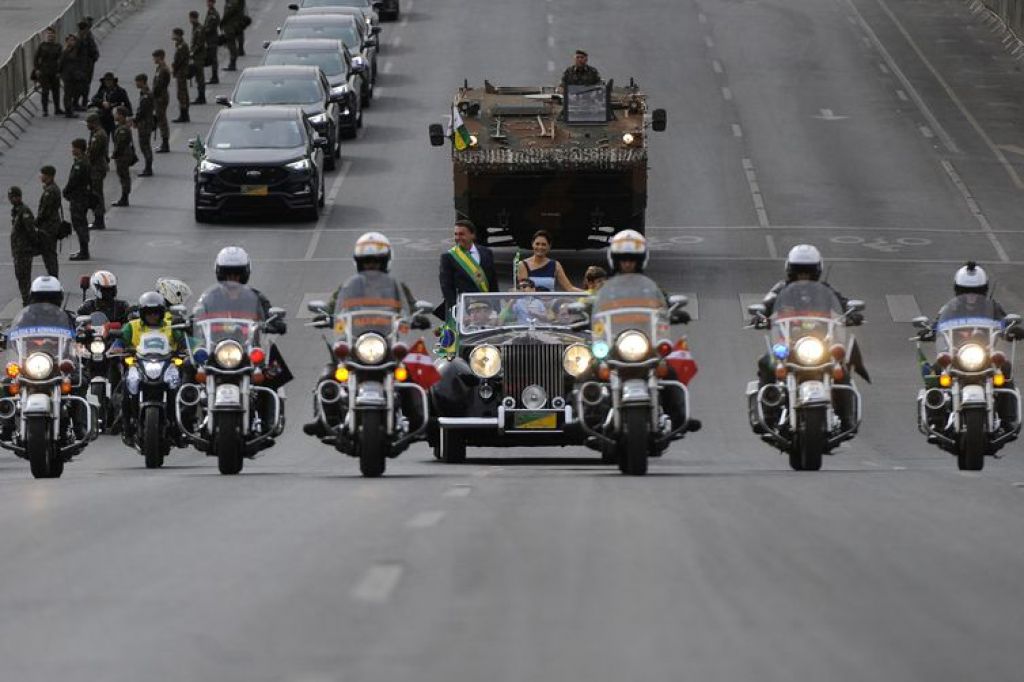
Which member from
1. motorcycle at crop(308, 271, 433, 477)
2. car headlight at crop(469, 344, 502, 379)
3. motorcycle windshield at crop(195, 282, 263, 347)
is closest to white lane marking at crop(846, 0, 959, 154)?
car headlight at crop(469, 344, 502, 379)

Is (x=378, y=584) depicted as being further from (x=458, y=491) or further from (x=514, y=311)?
(x=514, y=311)

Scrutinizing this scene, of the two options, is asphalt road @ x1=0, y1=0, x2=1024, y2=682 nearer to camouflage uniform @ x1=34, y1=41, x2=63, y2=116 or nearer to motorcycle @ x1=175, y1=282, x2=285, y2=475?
motorcycle @ x1=175, y1=282, x2=285, y2=475

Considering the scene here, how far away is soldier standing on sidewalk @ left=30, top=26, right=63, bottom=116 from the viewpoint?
5081cm

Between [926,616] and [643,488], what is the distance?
638 cm

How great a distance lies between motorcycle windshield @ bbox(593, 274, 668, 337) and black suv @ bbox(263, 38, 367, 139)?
31169 millimetres

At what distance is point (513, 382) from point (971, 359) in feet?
12.3

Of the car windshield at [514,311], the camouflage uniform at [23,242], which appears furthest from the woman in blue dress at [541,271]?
the camouflage uniform at [23,242]

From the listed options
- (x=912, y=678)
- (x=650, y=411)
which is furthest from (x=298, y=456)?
(x=912, y=678)

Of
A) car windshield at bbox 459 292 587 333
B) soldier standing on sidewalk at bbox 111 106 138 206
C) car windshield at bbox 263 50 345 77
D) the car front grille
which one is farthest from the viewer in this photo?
car windshield at bbox 263 50 345 77

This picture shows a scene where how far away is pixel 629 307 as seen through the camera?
18.0 metres

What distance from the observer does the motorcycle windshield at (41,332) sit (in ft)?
62.4

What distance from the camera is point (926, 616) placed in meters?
10.0

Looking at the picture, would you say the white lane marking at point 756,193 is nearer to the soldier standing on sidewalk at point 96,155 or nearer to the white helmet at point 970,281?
the soldier standing on sidewalk at point 96,155

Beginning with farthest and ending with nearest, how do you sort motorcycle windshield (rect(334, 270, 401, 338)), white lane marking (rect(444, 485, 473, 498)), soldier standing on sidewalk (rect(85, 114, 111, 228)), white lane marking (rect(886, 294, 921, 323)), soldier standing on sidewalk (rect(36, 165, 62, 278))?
soldier standing on sidewalk (rect(85, 114, 111, 228)), white lane marking (rect(886, 294, 921, 323)), soldier standing on sidewalk (rect(36, 165, 62, 278)), motorcycle windshield (rect(334, 270, 401, 338)), white lane marking (rect(444, 485, 473, 498))
